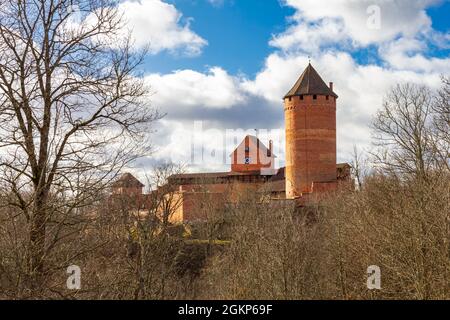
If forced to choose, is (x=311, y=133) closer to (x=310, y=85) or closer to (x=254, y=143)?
(x=310, y=85)

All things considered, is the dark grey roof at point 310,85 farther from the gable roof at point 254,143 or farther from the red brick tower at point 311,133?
the gable roof at point 254,143

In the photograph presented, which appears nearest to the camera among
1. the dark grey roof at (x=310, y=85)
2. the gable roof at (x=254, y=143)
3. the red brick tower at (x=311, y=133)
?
the red brick tower at (x=311, y=133)

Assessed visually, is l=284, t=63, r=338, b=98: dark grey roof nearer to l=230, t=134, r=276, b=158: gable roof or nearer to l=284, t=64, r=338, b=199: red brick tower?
l=284, t=64, r=338, b=199: red brick tower

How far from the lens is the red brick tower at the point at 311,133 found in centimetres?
4219

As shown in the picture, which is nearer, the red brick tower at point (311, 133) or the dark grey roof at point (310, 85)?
the red brick tower at point (311, 133)

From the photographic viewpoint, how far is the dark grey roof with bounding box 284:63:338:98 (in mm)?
42344

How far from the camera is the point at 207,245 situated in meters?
27.2

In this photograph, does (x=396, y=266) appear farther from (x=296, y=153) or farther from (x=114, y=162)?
(x=296, y=153)

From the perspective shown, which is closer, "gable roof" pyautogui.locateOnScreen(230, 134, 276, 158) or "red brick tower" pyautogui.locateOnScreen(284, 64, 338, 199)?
"red brick tower" pyautogui.locateOnScreen(284, 64, 338, 199)

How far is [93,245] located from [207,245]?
19.6m

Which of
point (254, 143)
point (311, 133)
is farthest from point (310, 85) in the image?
point (254, 143)

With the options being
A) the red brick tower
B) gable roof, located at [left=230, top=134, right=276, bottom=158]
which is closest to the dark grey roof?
the red brick tower

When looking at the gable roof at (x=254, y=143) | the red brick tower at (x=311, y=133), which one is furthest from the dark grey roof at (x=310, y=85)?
the gable roof at (x=254, y=143)
